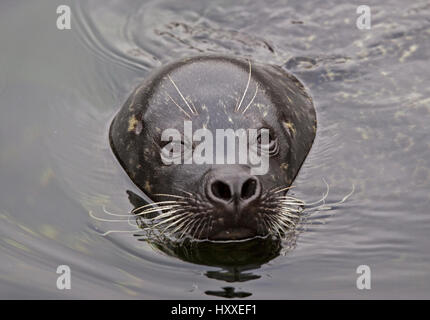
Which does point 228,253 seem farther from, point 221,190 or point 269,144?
point 269,144

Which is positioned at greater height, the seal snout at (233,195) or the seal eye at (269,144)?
the seal eye at (269,144)

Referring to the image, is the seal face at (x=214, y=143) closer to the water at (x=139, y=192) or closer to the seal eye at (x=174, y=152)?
the seal eye at (x=174, y=152)

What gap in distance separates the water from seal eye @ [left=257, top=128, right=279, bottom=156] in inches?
18.4

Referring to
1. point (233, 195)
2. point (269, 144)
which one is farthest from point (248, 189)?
point (269, 144)

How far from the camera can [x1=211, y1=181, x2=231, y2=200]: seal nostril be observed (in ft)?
19.7

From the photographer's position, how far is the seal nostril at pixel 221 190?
601cm

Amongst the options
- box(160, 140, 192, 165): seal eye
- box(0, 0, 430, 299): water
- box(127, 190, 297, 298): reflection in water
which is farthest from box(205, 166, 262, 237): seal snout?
box(160, 140, 192, 165): seal eye

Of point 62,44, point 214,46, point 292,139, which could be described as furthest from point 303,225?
point 62,44

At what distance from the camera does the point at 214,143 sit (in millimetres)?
6441

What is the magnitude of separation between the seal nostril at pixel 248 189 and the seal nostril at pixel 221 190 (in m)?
0.10

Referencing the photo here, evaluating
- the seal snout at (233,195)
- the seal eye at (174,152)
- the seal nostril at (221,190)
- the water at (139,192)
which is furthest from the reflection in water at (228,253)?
the seal eye at (174,152)

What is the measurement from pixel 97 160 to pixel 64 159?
1.02 ft

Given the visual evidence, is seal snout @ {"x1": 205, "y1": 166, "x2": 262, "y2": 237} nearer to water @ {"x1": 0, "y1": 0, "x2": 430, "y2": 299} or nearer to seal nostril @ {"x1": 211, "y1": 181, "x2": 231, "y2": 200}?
seal nostril @ {"x1": 211, "y1": 181, "x2": 231, "y2": 200}

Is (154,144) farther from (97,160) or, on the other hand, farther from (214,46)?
(214,46)
